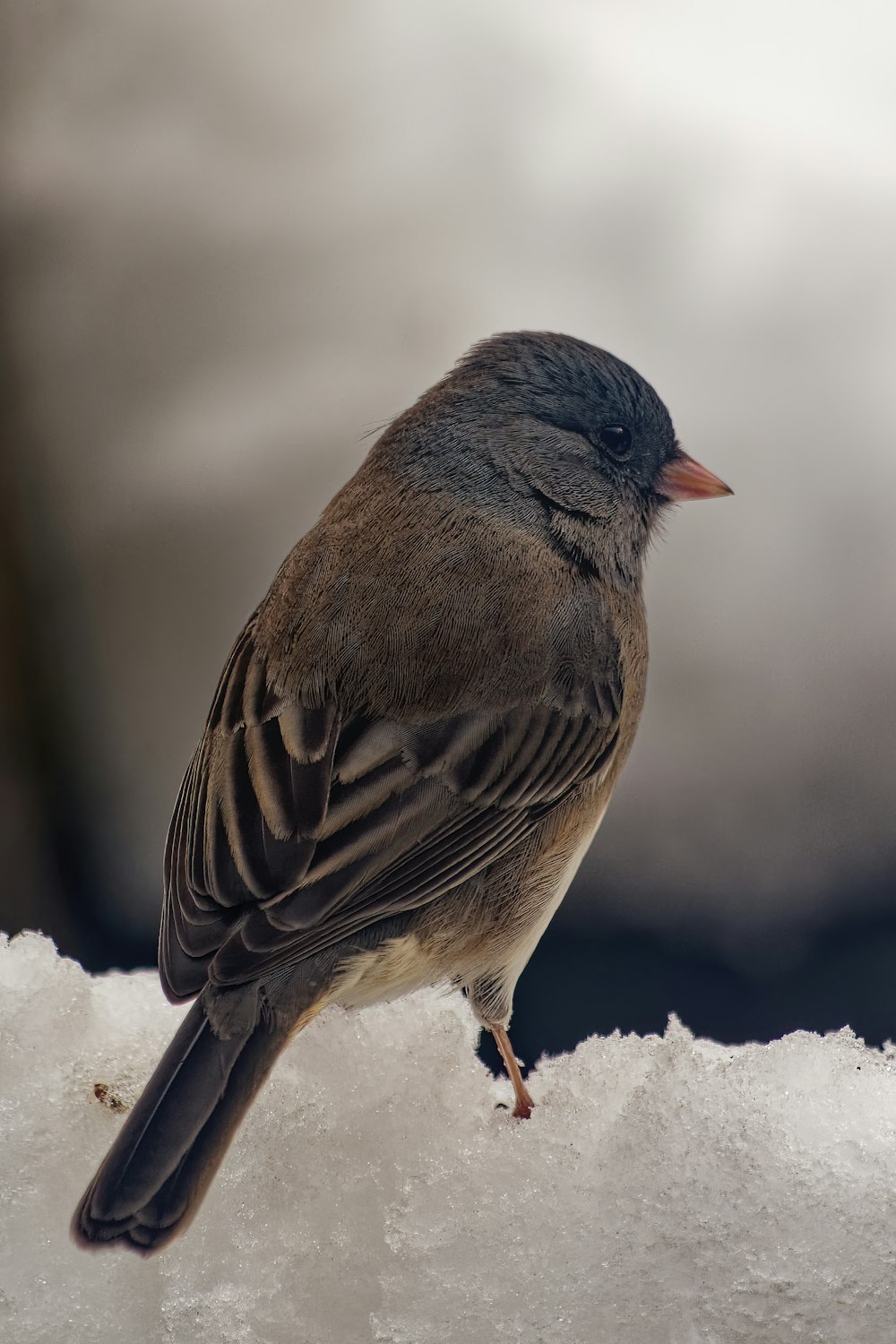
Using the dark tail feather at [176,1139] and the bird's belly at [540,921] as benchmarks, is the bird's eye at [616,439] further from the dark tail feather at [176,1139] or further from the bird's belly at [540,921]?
the dark tail feather at [176,1139]

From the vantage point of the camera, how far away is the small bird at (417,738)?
95 cm

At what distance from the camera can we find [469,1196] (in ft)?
3.29

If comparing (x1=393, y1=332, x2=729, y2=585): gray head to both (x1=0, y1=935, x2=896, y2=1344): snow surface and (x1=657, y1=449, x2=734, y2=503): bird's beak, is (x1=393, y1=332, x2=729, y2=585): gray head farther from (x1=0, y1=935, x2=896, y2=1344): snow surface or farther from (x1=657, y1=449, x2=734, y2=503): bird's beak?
(x1=0, y1=935, x2=896, y2=1344): snow surface

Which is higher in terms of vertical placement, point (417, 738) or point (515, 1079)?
point (417, 738)

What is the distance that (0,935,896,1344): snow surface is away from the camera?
92 centimetres

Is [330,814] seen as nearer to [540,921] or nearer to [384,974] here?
[384,974]

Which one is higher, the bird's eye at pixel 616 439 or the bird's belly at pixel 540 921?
the bird's eye at pixel 616 439

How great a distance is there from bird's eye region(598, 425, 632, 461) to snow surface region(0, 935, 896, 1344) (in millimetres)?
595

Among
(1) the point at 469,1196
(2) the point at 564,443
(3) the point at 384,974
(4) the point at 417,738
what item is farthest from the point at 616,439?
(1) the point at 469,1196

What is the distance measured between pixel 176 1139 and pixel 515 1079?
456mm

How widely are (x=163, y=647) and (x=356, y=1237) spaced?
4.19 ft

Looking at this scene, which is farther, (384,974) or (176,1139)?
(384,974)

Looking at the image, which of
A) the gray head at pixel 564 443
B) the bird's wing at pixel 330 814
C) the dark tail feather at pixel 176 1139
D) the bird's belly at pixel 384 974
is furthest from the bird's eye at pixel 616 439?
the dark tail feather at pixel 176 1139

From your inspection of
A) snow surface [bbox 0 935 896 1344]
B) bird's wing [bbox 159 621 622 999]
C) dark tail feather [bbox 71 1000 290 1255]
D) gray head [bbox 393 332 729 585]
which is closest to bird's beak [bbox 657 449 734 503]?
gray head [bbox 393 332 729 585]
